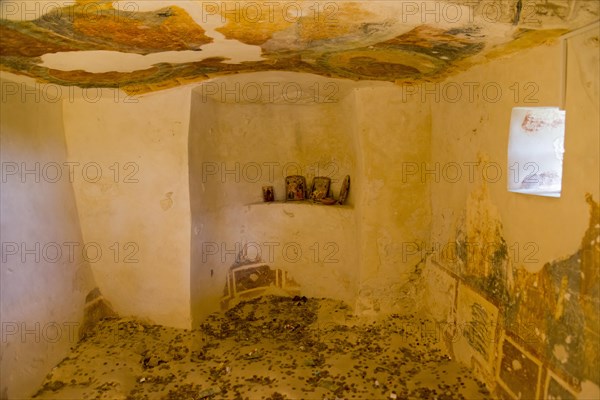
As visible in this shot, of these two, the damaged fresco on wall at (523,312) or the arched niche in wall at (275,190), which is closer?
the damaged fresco on wall at (523,312)

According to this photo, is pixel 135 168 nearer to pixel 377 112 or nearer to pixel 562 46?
pixel 377 112

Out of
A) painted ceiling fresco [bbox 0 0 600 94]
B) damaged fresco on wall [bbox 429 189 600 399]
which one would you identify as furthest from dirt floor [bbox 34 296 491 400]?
painted ceiling fresco [bbox 0 0 600 94]

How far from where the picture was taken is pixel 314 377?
3.42 m

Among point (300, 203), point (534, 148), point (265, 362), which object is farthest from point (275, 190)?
point (534, 148)

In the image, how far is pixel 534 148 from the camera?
2.77m

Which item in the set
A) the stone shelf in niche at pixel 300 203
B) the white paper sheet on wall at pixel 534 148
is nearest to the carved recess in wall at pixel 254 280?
the stone shelf in niche at pixel 300 203

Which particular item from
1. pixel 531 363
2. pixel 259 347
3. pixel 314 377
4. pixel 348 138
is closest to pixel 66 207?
pixel 259 347

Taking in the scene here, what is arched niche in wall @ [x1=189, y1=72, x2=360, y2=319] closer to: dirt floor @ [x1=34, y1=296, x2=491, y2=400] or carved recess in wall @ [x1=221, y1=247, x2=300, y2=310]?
carved recess in wall @ [x1=221, y1=247, x2=300, y2=310]

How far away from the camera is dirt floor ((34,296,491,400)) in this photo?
3.20m

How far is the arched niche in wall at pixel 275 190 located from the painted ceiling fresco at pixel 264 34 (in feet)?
4.04

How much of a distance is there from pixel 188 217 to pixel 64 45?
206 cm

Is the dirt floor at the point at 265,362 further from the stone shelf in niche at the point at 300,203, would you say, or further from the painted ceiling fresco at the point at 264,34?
Answer: the painted ceiling fresco at the point at 264,34

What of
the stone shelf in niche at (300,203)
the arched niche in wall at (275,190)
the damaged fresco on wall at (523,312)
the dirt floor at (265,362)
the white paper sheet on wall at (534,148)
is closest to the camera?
the damaged fresco on wall at (523,312)

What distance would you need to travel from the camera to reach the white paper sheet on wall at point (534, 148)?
2.75m
